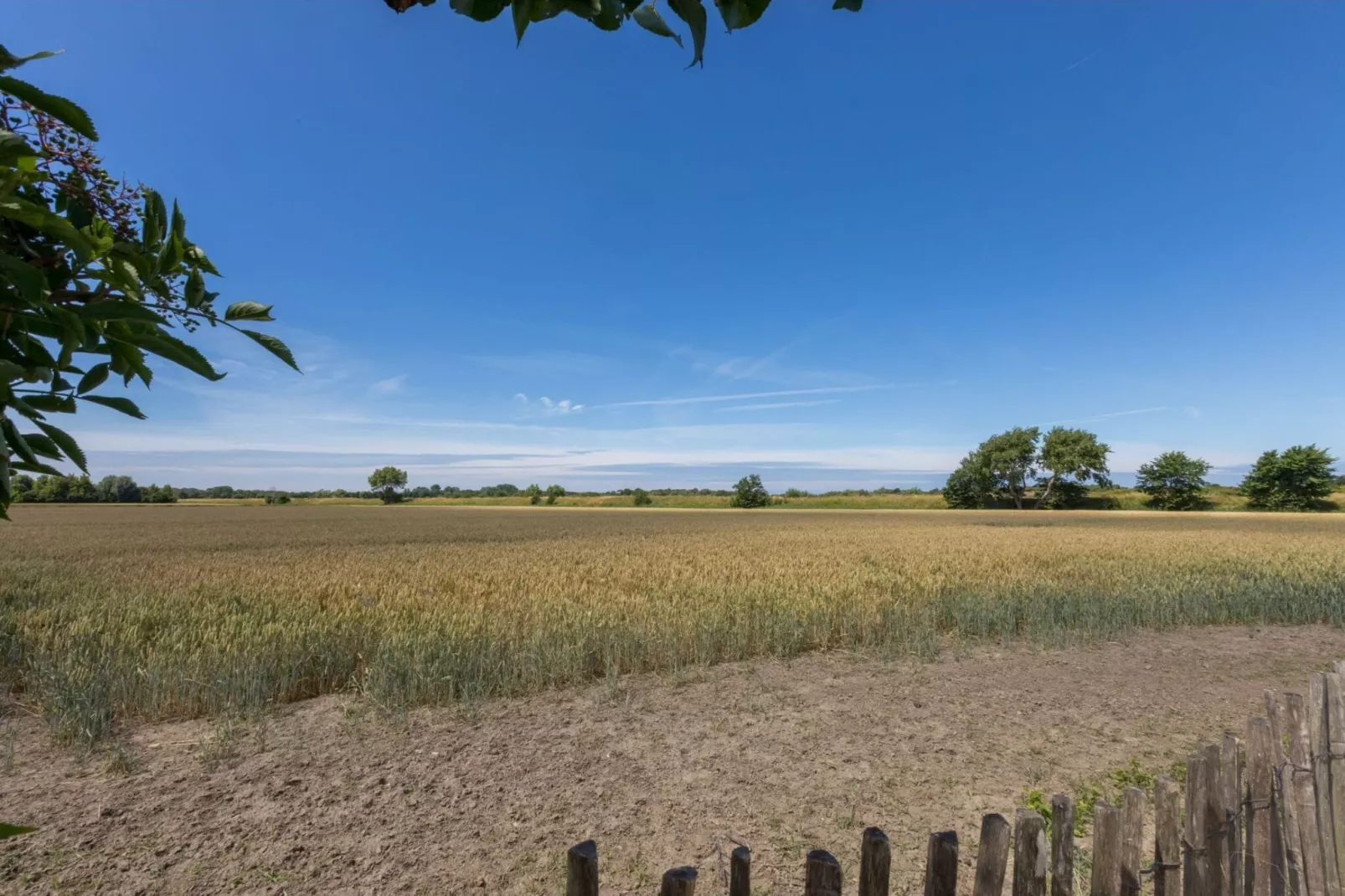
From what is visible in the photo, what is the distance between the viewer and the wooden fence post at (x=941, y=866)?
1.90 meters

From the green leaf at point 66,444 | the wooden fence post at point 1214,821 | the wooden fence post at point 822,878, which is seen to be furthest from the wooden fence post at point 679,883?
the wooden fence post at point 1214,821

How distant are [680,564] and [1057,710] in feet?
36.5

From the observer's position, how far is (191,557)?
19.5 meters

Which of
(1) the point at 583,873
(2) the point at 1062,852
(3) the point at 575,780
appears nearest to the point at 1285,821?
(2) the point at 1062,852

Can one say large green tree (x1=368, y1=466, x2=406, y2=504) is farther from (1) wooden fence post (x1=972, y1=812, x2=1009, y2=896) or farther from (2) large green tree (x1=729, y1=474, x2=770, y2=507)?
(1) wooden fence post (x1=972, y1=812, x2=1009, y2=896)

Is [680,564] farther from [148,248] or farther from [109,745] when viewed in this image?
[148,248]

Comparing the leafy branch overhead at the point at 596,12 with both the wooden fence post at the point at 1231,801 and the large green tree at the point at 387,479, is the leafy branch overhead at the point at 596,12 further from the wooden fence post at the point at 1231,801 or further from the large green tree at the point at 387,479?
the large green tree at the point at 387,479

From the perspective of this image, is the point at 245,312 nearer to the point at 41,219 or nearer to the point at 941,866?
the point at 41,219

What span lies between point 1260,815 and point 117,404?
4.52m

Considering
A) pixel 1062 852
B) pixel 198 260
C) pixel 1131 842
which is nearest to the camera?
pixel 198 260

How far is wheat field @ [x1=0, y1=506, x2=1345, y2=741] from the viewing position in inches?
255

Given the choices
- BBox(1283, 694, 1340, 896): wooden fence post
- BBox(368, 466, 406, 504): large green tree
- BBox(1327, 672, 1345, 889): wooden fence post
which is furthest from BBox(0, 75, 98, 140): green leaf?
BBox(368, 466, 406, 504): large green tree

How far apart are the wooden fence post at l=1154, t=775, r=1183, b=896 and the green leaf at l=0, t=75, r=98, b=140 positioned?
3500 millimetres

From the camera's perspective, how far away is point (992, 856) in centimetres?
199
